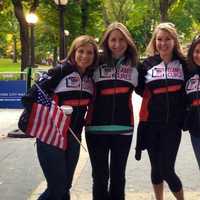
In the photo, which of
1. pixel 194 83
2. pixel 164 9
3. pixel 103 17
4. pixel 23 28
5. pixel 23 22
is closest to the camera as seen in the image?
pixel 194 83

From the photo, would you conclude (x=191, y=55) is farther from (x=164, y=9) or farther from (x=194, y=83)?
(x=164, y=9)

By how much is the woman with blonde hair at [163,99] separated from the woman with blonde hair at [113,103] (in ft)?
0.68

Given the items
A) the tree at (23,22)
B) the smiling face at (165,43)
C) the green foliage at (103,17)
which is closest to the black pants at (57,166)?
the smiling face at (165,43)

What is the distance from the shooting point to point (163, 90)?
5.27 meters

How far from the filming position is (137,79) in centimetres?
Answer: 527

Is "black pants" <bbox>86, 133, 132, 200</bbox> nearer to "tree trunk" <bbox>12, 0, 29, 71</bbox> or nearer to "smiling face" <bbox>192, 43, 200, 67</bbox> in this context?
"smiling face" <bbox>192, 43, 200, 67</bbox>

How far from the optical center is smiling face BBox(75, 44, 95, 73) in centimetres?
493

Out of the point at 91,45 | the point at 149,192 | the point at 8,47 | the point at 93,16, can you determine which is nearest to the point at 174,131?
the point at 91,45

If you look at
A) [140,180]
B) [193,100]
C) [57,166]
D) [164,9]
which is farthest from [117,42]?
[164,9]

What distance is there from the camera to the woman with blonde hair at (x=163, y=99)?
5281 millimetres

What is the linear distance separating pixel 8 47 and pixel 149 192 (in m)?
104

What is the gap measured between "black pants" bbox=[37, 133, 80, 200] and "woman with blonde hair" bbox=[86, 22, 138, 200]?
33cm

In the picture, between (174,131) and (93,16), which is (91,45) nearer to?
(174,131)

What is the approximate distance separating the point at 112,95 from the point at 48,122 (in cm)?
65
